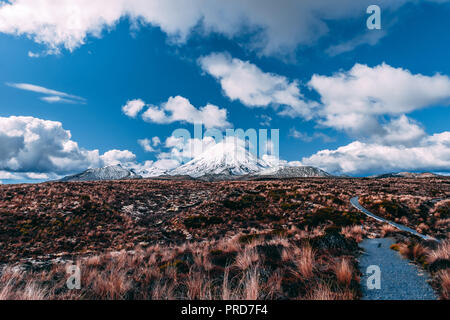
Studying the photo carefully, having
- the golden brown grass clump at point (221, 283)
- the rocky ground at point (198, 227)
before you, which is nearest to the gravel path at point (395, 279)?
the rocky ground at point (198, 227)

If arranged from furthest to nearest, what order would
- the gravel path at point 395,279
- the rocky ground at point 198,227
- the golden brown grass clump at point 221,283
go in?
1. the rocky ground at point 198,227
2. the golden brown grass clump at point 221,283
3. the gravel path at point 395,279

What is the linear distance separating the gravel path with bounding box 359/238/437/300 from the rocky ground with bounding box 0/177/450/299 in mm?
372

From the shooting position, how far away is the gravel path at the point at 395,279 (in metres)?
4.34

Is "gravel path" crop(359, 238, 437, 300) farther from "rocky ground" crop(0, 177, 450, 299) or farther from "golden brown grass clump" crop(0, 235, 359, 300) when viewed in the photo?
"golden brown grass clump" crop(0, 235, 359, 300)

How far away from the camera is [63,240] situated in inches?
630

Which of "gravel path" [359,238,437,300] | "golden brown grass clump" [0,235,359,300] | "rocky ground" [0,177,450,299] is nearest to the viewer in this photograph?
"gravel path" [359,238,437,300]

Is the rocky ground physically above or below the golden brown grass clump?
below

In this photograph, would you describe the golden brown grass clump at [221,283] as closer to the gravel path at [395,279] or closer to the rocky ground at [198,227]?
the rocky ground at [198,227]

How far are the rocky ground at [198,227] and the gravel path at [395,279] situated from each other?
0.37 meters

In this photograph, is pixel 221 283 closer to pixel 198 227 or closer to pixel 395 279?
pixel 395 279

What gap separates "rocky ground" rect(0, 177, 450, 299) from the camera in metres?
6.40

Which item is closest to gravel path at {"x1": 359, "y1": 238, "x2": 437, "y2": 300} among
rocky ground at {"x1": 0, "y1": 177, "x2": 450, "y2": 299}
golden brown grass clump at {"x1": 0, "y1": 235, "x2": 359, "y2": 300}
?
rocky ground at {"x1": 0, "y1": 177, "x2": 450, "y2": 299}

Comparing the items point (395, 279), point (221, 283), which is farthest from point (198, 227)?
point (395, 279)
